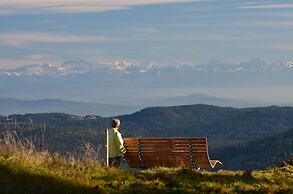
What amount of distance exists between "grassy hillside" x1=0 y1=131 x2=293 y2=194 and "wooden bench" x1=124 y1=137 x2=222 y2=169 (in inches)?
88.3

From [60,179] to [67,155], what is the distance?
2.13 metres

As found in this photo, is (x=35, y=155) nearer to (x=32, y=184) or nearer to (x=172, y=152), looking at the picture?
(x=32, y=184)

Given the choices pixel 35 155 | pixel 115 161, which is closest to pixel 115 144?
pixel 115 161

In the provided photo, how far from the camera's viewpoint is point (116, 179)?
15289 millimetres

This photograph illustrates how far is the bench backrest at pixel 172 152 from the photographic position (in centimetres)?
1950

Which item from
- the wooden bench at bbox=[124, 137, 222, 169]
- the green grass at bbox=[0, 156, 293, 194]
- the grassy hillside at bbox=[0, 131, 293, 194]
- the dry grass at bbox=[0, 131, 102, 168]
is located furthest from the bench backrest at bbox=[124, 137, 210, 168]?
the dry grass at bbox=[0, 131, 102, 168]

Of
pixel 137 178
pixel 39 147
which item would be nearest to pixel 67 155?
pixel 39 147

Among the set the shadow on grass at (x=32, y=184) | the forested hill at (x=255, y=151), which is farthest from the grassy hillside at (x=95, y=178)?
the forested hill at (x=255, y=151)

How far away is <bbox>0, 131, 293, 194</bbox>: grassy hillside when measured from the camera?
14164mm

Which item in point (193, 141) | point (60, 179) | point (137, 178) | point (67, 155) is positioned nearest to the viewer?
point (60, 179)

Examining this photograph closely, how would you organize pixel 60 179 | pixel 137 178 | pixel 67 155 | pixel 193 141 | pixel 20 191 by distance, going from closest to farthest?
pixel 20 191, pixel 60 179, pixel 137 178, pixel 67 155, pixel 193 141

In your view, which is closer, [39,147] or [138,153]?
[39,147]

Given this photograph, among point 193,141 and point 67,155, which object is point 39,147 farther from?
point 193,141

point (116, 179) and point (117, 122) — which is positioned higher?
point (117, 122)
